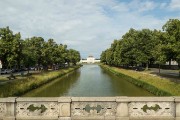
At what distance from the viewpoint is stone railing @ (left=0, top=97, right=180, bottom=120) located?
45.1 ft

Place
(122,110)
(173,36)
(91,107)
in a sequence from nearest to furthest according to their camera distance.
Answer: (122,110), (91,107), (173,36)

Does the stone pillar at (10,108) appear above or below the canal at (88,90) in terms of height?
above

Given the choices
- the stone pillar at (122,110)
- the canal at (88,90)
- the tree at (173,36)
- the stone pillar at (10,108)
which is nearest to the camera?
the stone pillar at (122,110)

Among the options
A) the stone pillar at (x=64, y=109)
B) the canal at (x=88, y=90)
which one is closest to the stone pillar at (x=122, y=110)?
the stone pillar at (x=64, y=109)

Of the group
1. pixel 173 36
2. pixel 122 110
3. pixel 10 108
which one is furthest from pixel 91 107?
pixel 173 36

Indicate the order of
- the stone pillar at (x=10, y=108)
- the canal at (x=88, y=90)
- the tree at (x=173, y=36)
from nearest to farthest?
the stone pillar at (x=10, y=108)
the canal at (x=88, y=90)
the tree at (x=173, y=36)

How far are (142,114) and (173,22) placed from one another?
3509cm

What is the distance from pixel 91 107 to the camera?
14.1 m

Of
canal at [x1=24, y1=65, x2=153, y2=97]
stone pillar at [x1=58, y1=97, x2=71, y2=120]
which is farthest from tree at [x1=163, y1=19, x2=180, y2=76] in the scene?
stone pillar at [x1=58, y1=97, x2=71, y2=120]

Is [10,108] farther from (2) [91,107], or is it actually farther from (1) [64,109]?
(2) [91,107]

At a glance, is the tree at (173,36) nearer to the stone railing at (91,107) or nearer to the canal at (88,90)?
the canal at (88,90)

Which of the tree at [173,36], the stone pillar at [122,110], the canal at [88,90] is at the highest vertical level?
the tree at [173,36]

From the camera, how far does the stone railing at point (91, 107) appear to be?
1376 cm

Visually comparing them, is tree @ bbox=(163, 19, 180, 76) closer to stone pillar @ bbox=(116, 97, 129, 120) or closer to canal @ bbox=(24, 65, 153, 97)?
canal @ bbox=(24, 65, 153, 97)
